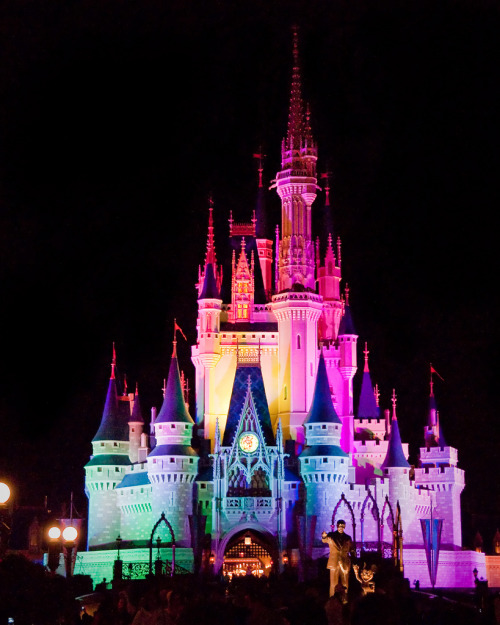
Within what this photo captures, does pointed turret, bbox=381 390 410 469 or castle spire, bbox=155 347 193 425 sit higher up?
castle spire, bbox=155 347 193 425

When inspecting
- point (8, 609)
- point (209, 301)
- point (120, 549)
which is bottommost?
point (8, 609)

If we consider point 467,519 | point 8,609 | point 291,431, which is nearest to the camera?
point 8,609

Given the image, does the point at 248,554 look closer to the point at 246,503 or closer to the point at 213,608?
the point at 246,503

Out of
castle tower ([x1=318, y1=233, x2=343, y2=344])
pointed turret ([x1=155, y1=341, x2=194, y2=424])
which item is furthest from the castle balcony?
castle tower ([x1=318, y1=233, x2=343, y2=344])

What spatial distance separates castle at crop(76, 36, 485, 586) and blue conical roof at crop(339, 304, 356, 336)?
3.3 inches

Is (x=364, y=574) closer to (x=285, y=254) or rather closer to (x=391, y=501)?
(x=391, y=501)

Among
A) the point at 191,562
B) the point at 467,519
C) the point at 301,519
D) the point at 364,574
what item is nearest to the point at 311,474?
the point at 301,519

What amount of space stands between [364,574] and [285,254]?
2211 inches

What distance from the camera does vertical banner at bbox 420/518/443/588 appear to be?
82125 millimetres

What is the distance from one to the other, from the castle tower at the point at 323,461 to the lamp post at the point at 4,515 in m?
43.3

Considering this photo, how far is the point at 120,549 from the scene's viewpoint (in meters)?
79.9

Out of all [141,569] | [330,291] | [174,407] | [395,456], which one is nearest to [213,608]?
[141,569]

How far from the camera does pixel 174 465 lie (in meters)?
79.6

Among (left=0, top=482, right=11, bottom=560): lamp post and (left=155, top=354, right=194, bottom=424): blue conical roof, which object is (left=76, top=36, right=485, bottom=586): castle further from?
(left=0, top=482, right=11, bottom=560): lamp post
